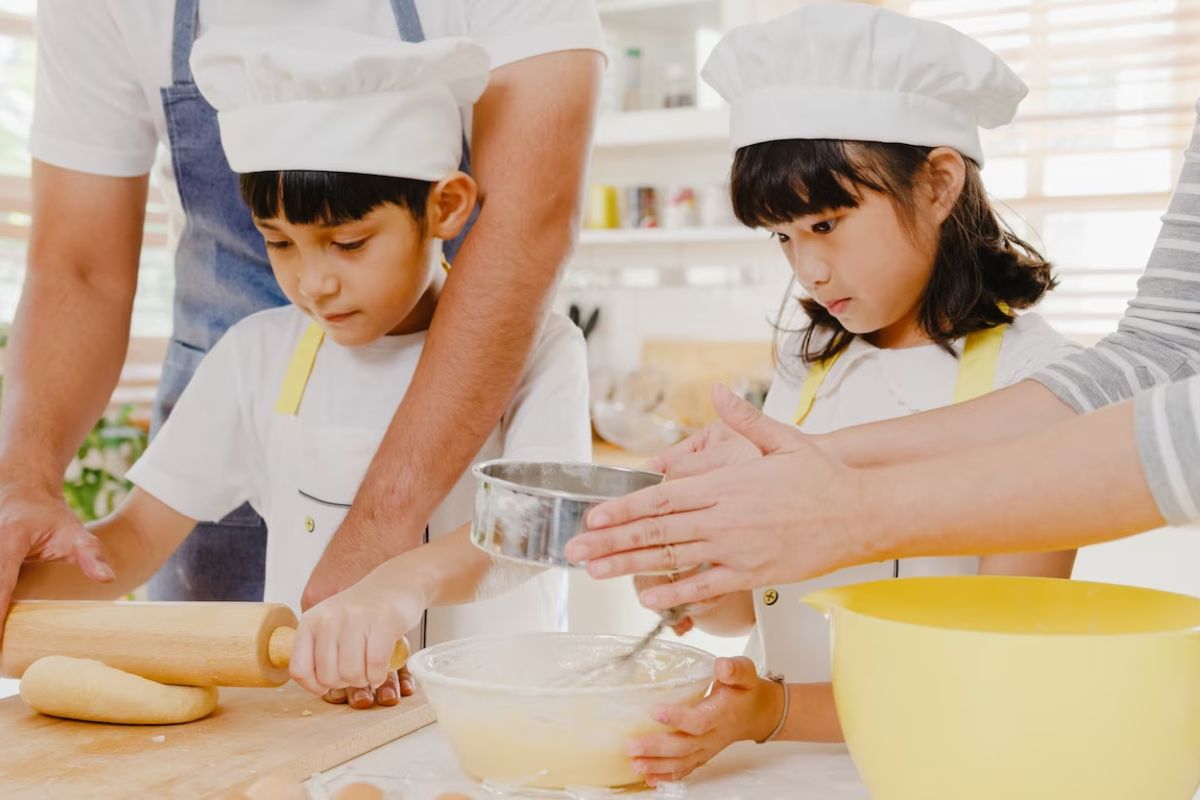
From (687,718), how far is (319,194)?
669 millimetres

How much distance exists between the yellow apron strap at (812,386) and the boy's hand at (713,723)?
466mm

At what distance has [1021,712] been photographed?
0.67m

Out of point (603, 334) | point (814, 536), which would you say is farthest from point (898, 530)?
point (603, 334)

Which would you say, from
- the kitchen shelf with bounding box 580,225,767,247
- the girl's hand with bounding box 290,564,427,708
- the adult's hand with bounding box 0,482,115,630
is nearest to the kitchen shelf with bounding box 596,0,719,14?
the kitchen shelf with bounding box 580,225,767,247

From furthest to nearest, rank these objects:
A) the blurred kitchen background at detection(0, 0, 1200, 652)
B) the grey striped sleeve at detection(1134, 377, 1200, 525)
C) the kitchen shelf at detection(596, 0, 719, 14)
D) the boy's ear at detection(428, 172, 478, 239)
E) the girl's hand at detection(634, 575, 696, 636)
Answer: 1. the kitchen shelf at detection(596, 0, 719, 14)
2. the blurred kitchen background at detection(0, 0, 1200, 652)
3. the boy's ear at detection(428, 172, 478, 239)
4. the girl's hand at detection(634, 575, 696, 636)
5. the grey striped sleeve at detection(1134, 377, 1200, 525)

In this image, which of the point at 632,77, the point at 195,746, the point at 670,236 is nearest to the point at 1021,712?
the point at 195,746

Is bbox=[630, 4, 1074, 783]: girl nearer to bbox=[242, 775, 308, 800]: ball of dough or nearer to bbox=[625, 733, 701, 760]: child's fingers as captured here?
bbox=[625, 733, 701, 760]: child's fingers

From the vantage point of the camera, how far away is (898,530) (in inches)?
28.7

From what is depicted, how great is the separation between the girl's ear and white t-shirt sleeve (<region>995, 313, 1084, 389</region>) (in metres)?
0.14

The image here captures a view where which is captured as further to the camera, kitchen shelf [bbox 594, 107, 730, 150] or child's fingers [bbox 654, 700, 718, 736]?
kitchen shelf [bbox 594, 107, 730, 150]

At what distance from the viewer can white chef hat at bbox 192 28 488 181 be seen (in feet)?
3.84

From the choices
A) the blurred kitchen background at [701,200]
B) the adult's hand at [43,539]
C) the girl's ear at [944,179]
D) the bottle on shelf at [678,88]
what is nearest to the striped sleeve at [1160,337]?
the girl's ear at [944,179]

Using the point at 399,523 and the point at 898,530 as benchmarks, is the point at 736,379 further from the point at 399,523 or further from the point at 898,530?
the point at 898,530

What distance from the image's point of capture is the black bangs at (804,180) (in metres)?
1.20
